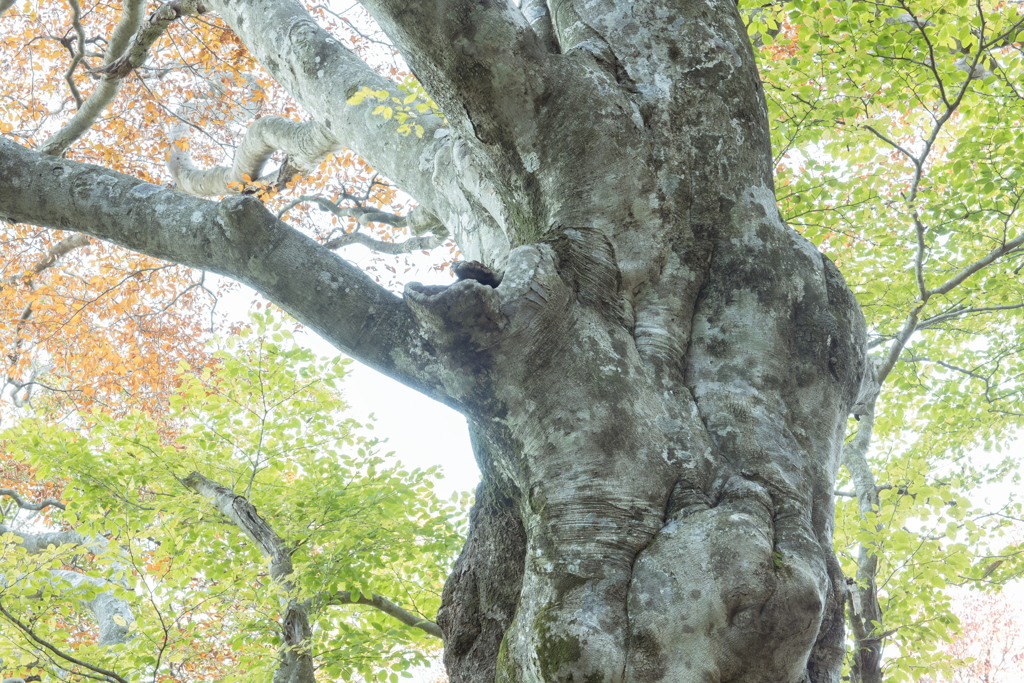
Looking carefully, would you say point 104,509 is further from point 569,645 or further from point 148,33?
point 569,645

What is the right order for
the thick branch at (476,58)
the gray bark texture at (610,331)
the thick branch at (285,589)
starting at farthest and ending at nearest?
the thick branch at (285,589) < the thick branch at (476,58) < the gray bark texture at (610,331)

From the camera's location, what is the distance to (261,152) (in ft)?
20.8

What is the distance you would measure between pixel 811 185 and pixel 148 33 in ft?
18.1

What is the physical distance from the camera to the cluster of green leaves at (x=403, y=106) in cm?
368

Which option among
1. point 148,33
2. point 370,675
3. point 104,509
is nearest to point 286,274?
point 370,675

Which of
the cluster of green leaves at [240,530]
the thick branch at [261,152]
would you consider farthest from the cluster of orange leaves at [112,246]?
the cluster of green leaves at [240,530]

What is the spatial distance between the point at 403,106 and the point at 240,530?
3184mm

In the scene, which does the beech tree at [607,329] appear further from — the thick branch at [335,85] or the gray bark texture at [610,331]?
the thick branch at [335,85]

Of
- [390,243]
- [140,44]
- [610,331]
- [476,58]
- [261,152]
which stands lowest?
[610,331]

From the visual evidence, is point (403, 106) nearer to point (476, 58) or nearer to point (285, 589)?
point (476, 58)

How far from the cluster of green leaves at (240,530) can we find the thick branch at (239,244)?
2.02 meters

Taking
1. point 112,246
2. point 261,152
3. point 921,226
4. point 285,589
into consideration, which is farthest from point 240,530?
point 112,246

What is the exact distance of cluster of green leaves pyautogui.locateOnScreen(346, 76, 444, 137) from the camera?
3680 mm

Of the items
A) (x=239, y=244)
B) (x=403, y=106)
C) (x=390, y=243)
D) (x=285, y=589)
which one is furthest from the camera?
(x=390, y=243)
